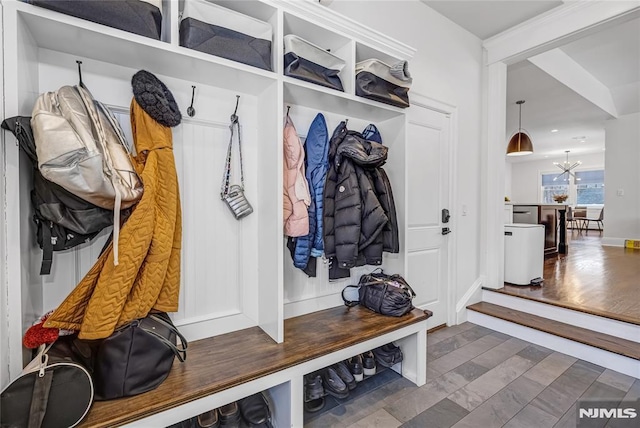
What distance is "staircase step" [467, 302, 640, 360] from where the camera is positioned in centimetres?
200

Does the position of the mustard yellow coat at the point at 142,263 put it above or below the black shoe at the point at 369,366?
above

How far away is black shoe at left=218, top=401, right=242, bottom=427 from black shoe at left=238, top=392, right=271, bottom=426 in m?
0.04

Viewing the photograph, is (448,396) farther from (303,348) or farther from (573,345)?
(573,345)

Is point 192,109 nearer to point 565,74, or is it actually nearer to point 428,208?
point 428,208

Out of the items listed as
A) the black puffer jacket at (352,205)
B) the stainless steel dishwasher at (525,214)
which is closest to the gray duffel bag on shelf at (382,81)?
the black puffer jacket at (352,205)

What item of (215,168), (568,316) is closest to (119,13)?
(215,168)

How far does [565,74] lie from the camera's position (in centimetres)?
379

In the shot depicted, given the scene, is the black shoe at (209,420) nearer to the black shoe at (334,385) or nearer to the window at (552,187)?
the black shoe at (334,385)

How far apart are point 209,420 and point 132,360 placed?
49 cm

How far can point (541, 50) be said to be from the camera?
8.77 feet

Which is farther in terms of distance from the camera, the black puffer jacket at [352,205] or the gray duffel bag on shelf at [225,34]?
the black puffer jacket at [352,205]

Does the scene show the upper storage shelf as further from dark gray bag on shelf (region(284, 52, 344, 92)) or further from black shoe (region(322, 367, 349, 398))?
black shoe (region(322, 367, 349, 398))

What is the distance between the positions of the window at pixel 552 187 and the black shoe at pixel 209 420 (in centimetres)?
1259

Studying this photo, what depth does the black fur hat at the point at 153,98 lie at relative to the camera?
3.96 feet
